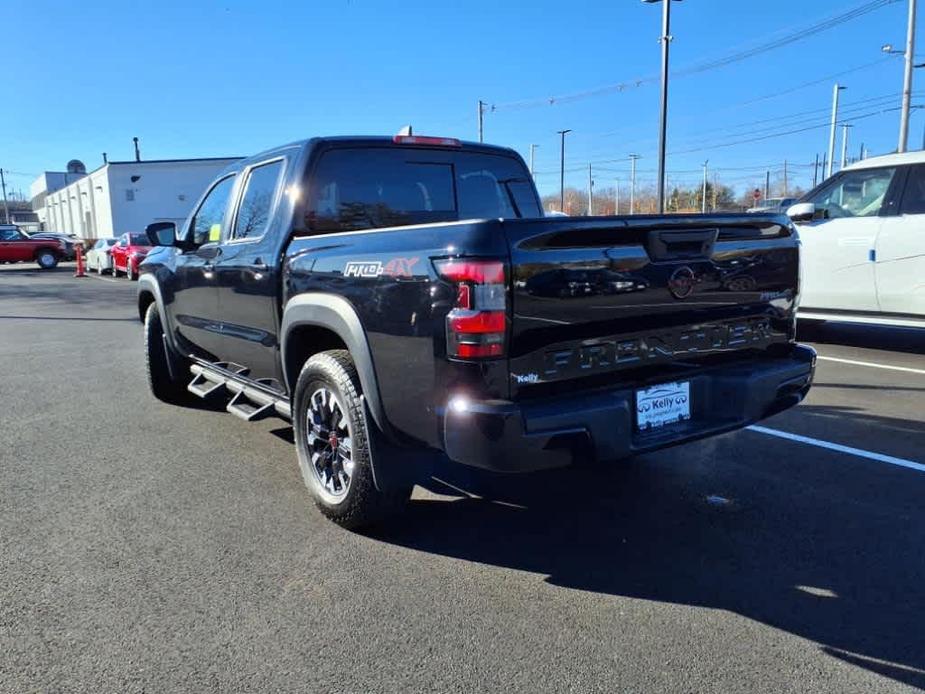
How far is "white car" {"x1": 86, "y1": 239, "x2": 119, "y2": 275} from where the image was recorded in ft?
86.9

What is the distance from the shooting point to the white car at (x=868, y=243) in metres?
7.55

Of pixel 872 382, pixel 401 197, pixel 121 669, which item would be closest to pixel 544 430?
pixel 121 669

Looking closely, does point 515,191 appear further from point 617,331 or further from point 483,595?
point 483,595

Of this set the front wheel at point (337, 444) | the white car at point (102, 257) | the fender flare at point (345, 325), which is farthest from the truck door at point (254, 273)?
the white car at point (102, 257)

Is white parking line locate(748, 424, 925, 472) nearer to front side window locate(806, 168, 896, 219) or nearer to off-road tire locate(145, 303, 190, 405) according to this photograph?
front side window locate(806, 168, 896, 219)

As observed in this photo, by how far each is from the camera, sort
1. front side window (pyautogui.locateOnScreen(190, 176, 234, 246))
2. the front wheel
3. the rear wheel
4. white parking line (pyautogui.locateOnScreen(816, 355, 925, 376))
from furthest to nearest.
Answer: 1. the rear wheel
2. white parking line (pyautogui.locateOnScreen(816, 355, 925, 376))
3. front side window (pyautogui.locateOnScreen(190, 176, 234, 246))
4. the front wheel

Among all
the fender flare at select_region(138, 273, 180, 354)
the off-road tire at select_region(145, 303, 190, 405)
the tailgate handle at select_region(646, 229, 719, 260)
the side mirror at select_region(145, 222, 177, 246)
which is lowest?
the off-road tire at select_region(145, 303, 190, 405)

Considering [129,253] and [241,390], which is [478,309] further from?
[129,253]

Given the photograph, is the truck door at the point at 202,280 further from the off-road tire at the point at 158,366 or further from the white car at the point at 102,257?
the white car at the point at 102,257

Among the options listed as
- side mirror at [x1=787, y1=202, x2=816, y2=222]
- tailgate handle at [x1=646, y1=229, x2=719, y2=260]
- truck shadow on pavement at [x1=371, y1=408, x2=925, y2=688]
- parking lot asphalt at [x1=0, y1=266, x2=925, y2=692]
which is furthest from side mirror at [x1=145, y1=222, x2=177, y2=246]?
side mirror at [x1=787, y1=202, x2=816, y2=222]

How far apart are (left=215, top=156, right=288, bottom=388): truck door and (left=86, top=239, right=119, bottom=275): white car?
2410cm

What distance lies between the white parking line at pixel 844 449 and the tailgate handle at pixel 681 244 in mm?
2243

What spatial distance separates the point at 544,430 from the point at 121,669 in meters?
1.76

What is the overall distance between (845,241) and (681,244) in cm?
583
